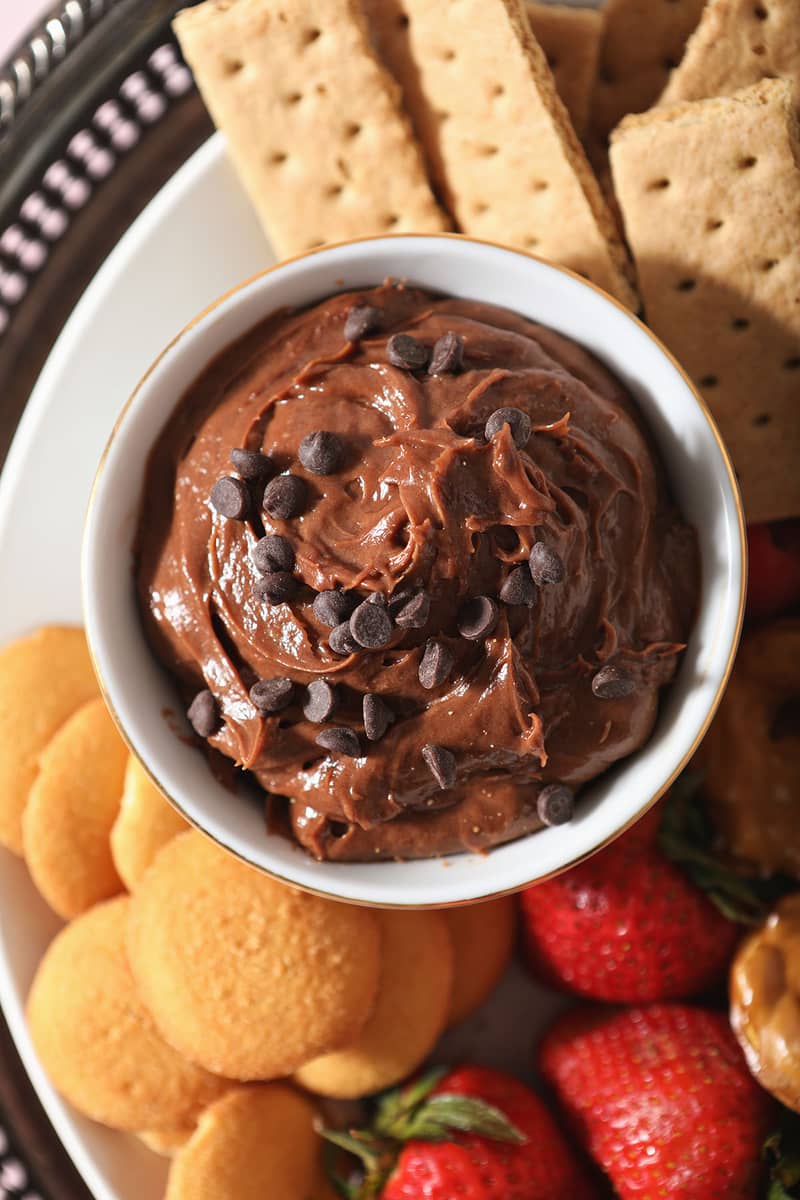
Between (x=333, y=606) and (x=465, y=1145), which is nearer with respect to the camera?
(x=333, y=606)

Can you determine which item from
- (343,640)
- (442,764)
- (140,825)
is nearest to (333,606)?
(343,640)

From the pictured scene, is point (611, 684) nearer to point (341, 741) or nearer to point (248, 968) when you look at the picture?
point (341, 741)

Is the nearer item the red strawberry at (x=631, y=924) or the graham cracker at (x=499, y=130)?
the graham cracker at (x=499, y=130)

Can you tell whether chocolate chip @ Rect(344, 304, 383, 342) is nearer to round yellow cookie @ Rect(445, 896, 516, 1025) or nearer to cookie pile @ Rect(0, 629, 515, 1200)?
cookie pile @ Rect(0, 629, 515, 1200)

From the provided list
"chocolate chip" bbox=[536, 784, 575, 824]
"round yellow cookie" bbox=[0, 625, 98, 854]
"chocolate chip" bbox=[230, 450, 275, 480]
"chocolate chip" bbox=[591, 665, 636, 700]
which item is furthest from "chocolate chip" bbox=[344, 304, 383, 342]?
"round yellow cookie" bbox=[0, 625, 98, 854]

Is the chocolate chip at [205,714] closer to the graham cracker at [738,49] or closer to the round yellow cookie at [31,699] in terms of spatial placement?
the round yellow cookie at [31,699]

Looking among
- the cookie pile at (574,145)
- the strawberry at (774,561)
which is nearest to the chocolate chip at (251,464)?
the cookie pile at (574,145)
